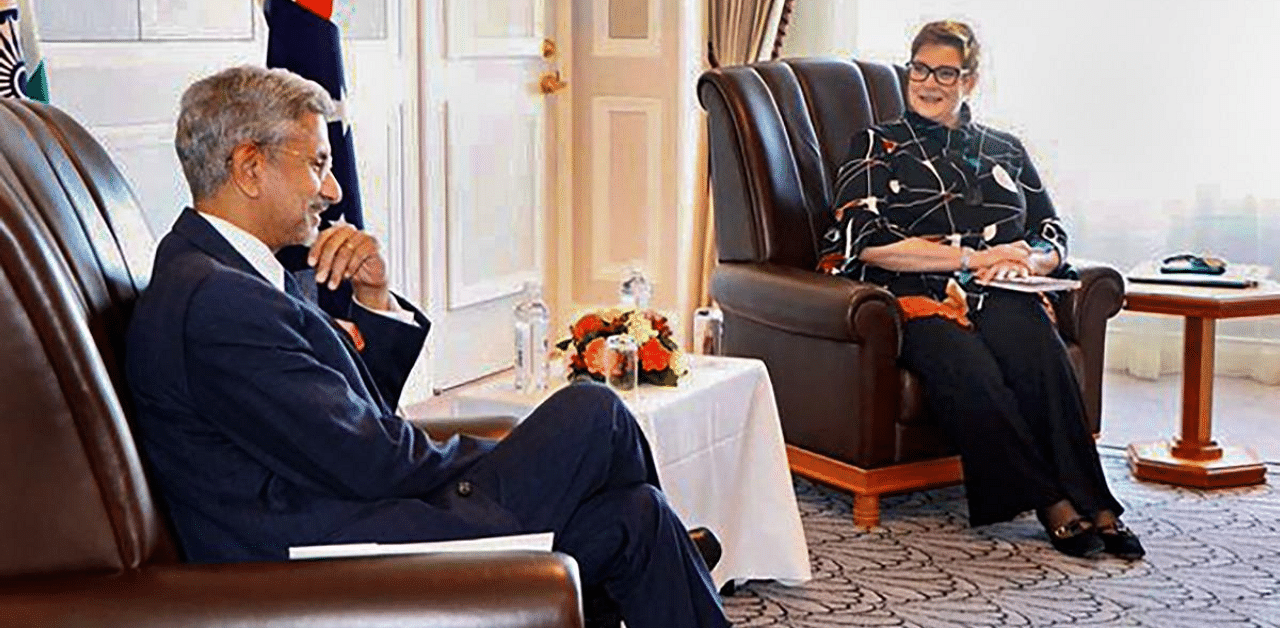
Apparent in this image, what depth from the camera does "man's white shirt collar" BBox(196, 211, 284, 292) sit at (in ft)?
8.57

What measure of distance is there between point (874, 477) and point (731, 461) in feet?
2.21

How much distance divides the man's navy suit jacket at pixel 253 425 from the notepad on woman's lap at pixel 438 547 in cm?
1

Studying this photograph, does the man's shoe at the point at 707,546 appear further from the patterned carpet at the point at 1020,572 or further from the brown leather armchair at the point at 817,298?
the brown leather armchair at the point at 817,298

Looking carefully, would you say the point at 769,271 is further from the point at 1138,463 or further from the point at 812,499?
the point at 1138,463

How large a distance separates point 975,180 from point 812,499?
0.87 metres

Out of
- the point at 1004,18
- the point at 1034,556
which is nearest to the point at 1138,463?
the point at 1034,556

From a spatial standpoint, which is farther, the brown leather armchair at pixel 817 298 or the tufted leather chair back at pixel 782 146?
the tufted leather chair back at pixel 782 146

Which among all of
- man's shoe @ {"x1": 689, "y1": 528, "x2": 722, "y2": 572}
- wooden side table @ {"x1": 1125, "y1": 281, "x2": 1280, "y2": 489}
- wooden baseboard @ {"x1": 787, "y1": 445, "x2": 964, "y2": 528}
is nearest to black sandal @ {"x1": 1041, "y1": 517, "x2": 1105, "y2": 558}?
wooden baseboard @ {"x1": 787, "y1": 445, "x2": 964, "y2": 528}

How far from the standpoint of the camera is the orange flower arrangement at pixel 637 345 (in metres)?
3.68

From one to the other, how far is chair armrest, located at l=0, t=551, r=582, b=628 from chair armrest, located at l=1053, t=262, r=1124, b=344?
9.01 ft

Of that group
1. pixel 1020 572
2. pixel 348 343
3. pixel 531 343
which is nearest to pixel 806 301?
pixel 1020 572

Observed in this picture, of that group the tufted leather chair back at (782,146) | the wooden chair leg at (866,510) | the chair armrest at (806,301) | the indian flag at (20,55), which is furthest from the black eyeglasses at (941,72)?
the indian flag at (20,55)

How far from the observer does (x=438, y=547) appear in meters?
2.51

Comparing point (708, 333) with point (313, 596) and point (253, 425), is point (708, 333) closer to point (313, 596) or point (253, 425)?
point (253, 425)
